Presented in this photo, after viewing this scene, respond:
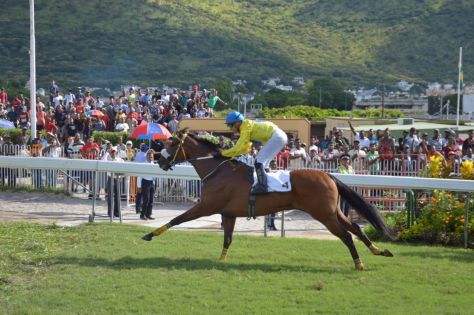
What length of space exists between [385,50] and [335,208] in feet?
217

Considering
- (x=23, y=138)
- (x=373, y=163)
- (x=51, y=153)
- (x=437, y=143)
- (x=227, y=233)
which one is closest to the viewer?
(x=227, y=233)

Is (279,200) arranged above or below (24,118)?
below

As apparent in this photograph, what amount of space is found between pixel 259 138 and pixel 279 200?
3.15 feet

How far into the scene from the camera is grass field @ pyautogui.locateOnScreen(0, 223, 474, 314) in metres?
8.89

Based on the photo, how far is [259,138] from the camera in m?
11.9

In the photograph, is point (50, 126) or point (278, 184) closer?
point (278, 184)

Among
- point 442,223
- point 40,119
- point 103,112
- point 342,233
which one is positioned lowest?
point 442,223

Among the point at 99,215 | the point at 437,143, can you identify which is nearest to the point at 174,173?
the point at 99,215

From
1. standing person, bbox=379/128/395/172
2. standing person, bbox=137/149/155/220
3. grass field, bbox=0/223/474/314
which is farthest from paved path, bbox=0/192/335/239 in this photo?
grass field, bbox=0/223/474/314

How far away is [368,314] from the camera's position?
28.2ft

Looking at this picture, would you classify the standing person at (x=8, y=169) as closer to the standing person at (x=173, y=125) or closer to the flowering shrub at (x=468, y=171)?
the standing person at (x=173, y=125)

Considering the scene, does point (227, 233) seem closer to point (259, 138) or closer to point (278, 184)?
point (278, 184)

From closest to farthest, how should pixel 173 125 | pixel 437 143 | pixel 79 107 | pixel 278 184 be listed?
1. pixel 278 184
2. pixel 437 143
3. pixel 173 125
4. pixel 79 107

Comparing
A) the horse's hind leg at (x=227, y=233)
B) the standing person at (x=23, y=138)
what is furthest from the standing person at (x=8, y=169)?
the horse's hind leg at (x=227, y=233)
